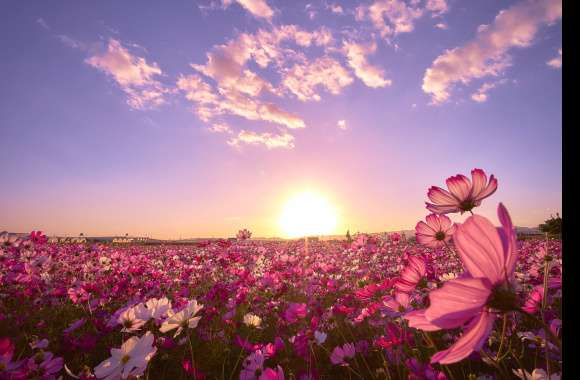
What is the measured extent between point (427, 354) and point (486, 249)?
2.64 meters

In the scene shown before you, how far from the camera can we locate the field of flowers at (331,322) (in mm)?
604

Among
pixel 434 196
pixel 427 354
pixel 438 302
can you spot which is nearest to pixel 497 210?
pixel 438 302

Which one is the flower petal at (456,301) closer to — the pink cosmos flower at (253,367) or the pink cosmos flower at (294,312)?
the pink cosmos flower at (253,367)

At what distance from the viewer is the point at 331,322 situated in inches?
173

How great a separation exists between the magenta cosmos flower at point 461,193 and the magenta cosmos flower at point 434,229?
30 cm

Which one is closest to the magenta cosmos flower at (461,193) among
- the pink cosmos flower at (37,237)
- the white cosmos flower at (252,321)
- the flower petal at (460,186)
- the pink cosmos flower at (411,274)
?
the flower petal at (460,186)

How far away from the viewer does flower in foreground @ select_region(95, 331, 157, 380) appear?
1.39m

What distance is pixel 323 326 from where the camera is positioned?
3.91 metres

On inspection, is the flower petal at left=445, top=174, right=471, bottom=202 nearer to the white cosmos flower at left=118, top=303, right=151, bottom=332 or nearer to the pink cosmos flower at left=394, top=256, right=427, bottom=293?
the pink cosmos flower at left=394, top=256, right=427, bottom=293

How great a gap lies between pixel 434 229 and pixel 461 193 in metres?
0.44

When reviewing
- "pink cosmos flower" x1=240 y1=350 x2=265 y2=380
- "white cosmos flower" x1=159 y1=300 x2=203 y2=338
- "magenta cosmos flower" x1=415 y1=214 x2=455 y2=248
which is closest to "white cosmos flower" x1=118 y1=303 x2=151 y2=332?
"white cosmos flower" x1=159 y1=300 x2=203 y2=338
